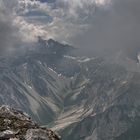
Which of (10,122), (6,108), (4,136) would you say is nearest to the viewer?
(4,136)

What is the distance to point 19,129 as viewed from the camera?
23281 mm

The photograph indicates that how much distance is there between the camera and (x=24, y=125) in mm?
24188

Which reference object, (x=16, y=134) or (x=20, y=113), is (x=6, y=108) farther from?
(x=16, y=134)

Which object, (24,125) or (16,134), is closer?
(16,134)

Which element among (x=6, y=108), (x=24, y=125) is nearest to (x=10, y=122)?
(x=24, y=125)

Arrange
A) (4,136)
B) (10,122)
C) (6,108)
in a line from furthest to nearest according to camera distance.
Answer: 1. (6,108)
2. (10,122)
3. (4,136)

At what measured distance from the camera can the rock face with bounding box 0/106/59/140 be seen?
22.3 m

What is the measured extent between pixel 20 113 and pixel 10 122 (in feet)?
10.4

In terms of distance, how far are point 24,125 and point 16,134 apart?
5.33 feet

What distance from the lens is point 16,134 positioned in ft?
74.2

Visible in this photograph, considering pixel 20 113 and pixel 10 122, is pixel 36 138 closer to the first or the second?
pixel 10 122

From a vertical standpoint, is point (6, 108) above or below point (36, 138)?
above

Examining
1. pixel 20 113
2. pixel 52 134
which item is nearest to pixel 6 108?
pixel 20 113

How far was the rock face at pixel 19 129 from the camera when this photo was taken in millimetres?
22328
